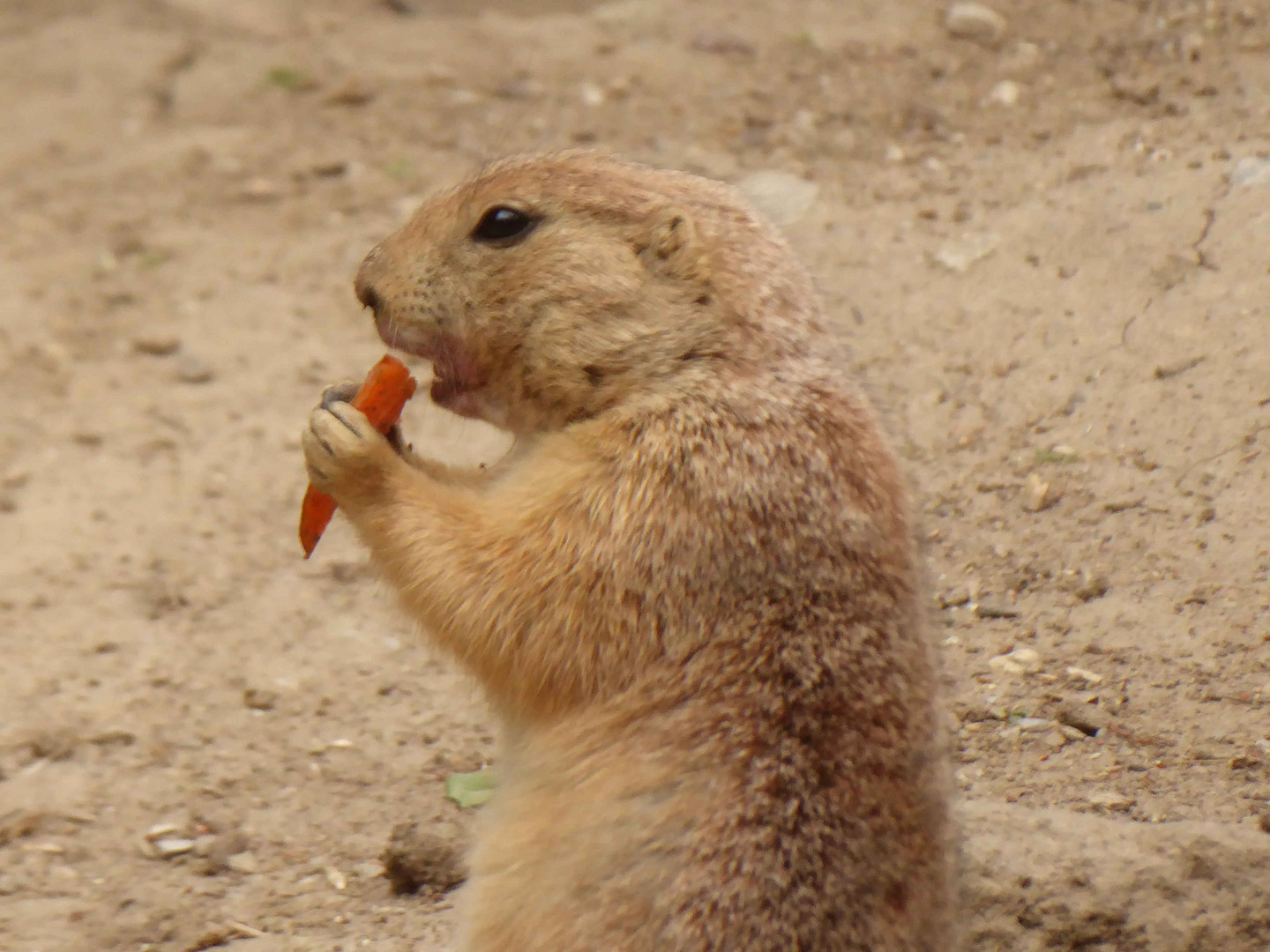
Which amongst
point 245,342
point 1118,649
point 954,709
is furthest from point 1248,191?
point 245,342

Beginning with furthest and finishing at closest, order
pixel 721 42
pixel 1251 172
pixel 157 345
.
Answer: pixel 721 42 < pixel 157 345 < pixel 1251 172

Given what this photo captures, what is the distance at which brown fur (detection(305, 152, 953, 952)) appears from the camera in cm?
269

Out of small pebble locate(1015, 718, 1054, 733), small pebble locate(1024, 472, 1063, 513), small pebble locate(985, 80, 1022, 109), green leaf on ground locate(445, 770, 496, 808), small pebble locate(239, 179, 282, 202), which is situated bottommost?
green leaf on ground locate(445, 770, 496, 808)

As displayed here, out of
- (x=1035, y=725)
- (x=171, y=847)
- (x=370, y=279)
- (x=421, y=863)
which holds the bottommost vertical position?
(x=171, y=847)

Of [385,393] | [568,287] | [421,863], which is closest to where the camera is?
[568,287]

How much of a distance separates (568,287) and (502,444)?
222 cm

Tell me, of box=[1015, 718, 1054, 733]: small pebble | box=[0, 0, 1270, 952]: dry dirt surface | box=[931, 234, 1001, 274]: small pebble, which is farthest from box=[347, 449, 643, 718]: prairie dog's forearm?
box=[931, 234, 1001, 274]: small pebble

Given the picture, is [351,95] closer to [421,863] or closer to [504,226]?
[504,226]

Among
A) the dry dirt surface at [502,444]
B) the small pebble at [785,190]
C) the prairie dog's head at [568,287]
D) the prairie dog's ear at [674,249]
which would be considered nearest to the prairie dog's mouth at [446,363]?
the prairie dog's head at [568,287]

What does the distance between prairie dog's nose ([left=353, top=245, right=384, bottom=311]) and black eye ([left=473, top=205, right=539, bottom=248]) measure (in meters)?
0.24

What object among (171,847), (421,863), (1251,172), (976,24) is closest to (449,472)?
(421,863)

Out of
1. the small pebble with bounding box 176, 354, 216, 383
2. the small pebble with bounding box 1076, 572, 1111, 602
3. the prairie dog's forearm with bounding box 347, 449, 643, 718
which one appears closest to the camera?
the prairie dog's forearm with bounding box 347, 449, 643, 718

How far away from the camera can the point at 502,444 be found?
212 inches

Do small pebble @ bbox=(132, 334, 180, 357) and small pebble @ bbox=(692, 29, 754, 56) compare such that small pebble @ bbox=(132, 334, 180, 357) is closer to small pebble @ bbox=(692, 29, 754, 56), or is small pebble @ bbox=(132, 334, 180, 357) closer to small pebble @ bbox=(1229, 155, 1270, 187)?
small pebble @ bbox=(692, 29, 754, 56)
